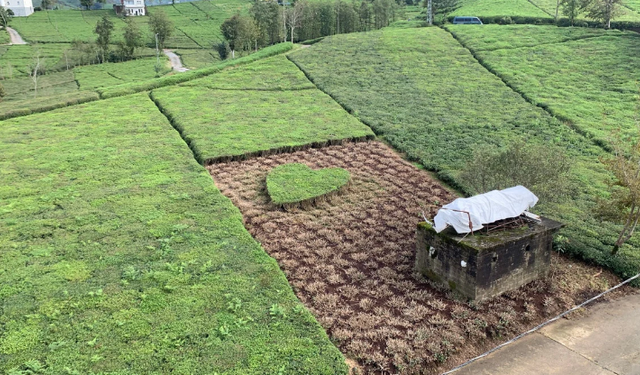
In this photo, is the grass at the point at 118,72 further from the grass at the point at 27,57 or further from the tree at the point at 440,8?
the tree at the point at 440,8

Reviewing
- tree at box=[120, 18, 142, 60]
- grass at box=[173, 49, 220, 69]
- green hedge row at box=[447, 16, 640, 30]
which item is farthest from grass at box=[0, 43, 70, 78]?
green hedge row at box=[447, 16, 640, 30]

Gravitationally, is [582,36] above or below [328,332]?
above

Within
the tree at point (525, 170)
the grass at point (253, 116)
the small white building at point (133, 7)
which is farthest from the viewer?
the small white building at point (133, 7)

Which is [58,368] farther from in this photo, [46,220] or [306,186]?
[306,186]

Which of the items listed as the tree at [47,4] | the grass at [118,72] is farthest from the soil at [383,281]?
the tree at [47,4]

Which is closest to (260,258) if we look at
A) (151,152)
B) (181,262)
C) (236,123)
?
(181,262)
